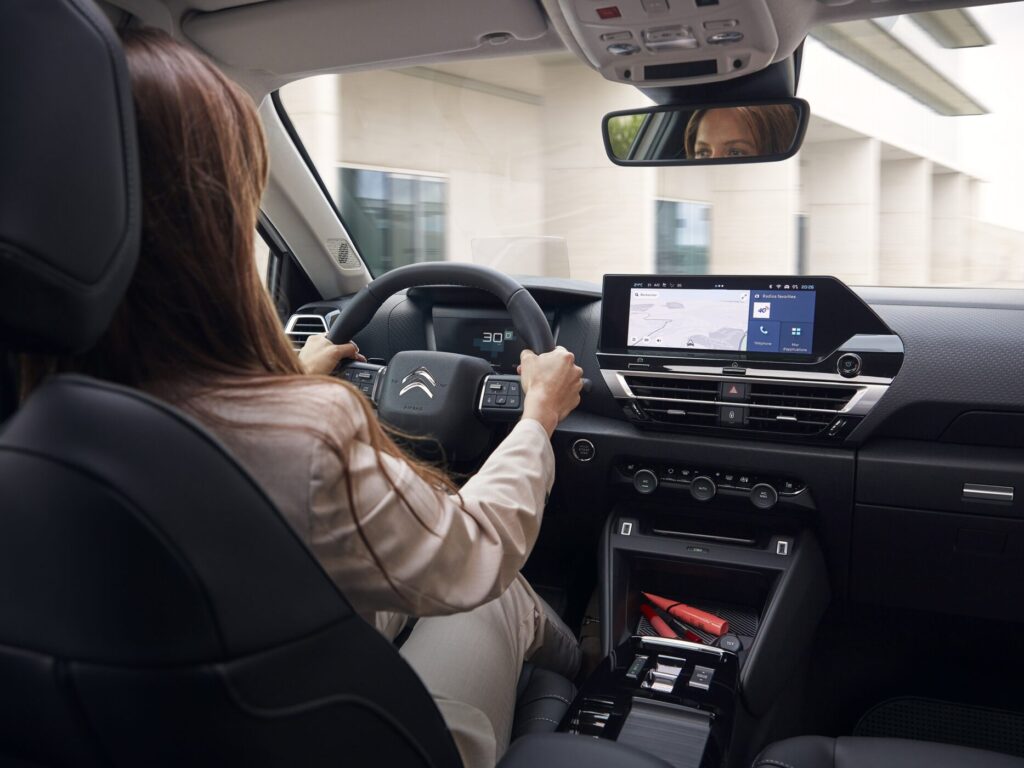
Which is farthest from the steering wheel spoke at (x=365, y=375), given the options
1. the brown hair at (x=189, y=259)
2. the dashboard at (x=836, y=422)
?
the brown hair at (x=189, y=259)

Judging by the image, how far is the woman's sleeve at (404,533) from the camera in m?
1.00

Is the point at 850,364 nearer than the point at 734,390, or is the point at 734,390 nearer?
the point at 850,364

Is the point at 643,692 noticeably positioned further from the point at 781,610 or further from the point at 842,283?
the point at 842,283

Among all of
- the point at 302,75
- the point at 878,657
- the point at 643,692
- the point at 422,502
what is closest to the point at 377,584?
the point at 422,502

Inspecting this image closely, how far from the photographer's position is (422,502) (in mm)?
1104

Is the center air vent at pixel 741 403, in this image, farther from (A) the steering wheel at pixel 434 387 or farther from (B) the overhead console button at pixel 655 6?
(B) the overhead console button at pixel 655 6

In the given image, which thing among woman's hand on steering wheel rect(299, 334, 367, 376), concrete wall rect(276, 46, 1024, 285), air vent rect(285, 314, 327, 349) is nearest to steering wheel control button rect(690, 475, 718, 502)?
concrete wall rect(276, 46, 1024, 285)

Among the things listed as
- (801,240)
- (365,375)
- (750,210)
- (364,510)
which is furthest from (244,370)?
(750,210)

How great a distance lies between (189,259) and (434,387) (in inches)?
58.6

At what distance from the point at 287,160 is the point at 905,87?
1.99 m

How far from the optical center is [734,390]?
92.6 inches

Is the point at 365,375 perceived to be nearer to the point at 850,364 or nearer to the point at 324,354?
the point at 324,354

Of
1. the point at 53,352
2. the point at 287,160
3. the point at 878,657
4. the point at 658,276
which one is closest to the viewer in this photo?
the point at 53,352

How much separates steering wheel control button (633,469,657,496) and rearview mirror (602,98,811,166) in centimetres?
89
